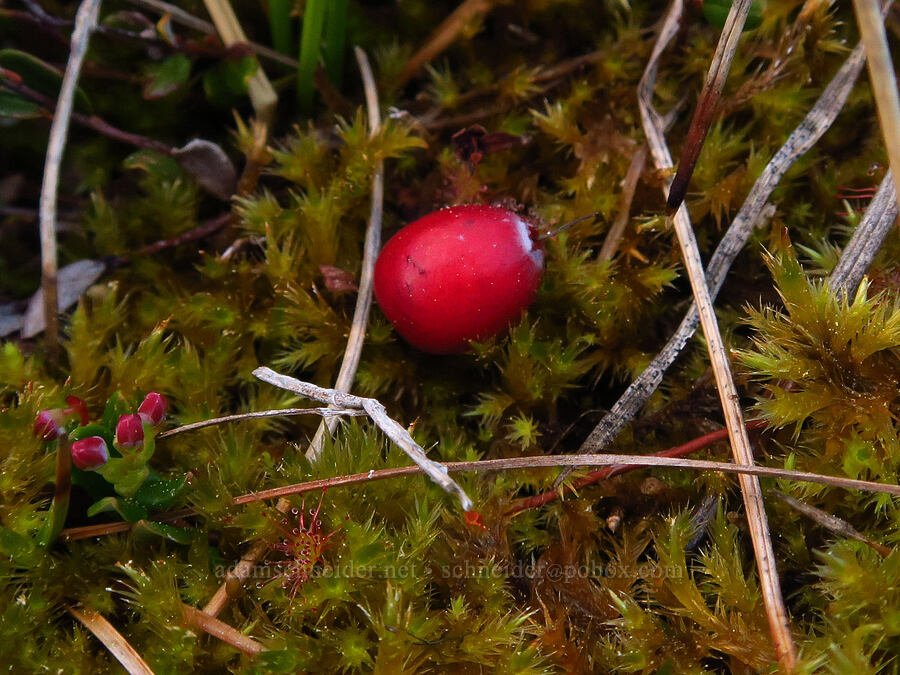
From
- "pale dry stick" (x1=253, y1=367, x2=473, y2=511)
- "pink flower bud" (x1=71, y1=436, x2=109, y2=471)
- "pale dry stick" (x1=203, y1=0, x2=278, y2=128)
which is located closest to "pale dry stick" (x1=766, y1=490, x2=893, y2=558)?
"pale dry stick" (x1=253, y1=367, x2=473, y2=511)

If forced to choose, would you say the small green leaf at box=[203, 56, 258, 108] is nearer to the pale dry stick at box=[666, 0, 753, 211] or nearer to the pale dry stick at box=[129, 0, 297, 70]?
the pale dry stick at box=[129, 0, 297, 70]

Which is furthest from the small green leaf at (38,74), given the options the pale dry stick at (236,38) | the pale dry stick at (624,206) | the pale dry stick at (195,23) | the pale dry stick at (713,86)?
the pale dry stick at (713,86)

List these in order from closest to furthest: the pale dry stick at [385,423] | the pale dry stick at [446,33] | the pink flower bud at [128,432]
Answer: the pale dry stick at [385,423], the pink flower bud at [128,432], the pale dry stick at [446,33]

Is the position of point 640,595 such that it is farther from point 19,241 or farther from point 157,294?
point 19,241

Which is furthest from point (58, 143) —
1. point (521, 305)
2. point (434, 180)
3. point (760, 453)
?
point (760, 453)

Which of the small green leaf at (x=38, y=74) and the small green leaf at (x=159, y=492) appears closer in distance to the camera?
the small green leaf at (x=159, y=492)

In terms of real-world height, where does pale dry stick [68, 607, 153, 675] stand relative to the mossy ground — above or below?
below

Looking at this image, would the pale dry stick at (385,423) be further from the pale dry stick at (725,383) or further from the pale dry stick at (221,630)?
the pale dry stick at (725,383)
